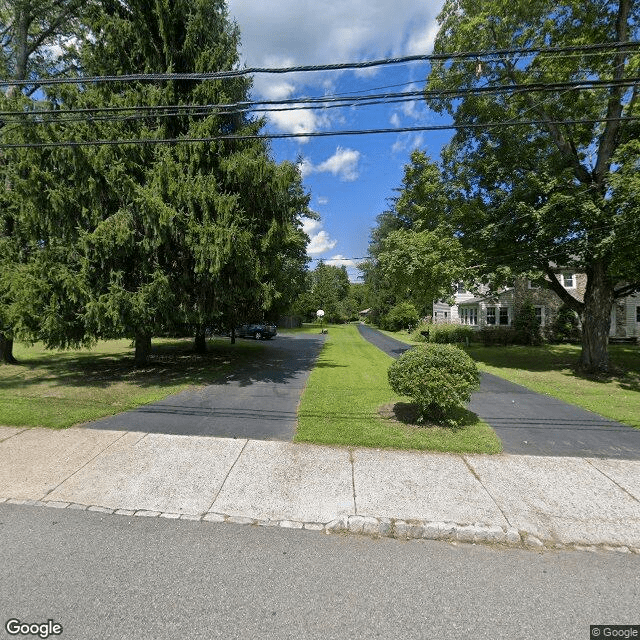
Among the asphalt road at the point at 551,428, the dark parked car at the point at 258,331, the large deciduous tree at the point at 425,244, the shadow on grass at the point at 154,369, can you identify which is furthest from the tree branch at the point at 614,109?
the dark parked car at the point at 258,331

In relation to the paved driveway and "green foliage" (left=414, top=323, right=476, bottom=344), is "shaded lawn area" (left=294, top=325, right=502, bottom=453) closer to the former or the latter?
the paved driveway

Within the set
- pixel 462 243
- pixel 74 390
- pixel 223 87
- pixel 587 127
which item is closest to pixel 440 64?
pixel 587 127

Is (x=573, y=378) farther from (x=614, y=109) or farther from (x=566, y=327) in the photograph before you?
(x=566, y=327)

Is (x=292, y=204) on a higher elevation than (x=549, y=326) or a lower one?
higher

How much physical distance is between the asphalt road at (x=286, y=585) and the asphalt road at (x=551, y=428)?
2.52 m

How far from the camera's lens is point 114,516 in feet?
11.4

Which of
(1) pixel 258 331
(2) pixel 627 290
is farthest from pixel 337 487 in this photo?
→ (1) pixel 258 331

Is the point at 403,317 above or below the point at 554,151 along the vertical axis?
below

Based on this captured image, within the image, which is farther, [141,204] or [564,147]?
[564,147]

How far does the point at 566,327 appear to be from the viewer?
23.2 metres

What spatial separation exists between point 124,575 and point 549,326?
27650 mm

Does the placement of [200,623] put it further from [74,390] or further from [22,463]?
[74,390]

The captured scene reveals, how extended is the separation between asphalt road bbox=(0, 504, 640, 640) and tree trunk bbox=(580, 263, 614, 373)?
1168 centimetres

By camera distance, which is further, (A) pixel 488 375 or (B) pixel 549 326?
(B) pixel 549 326
